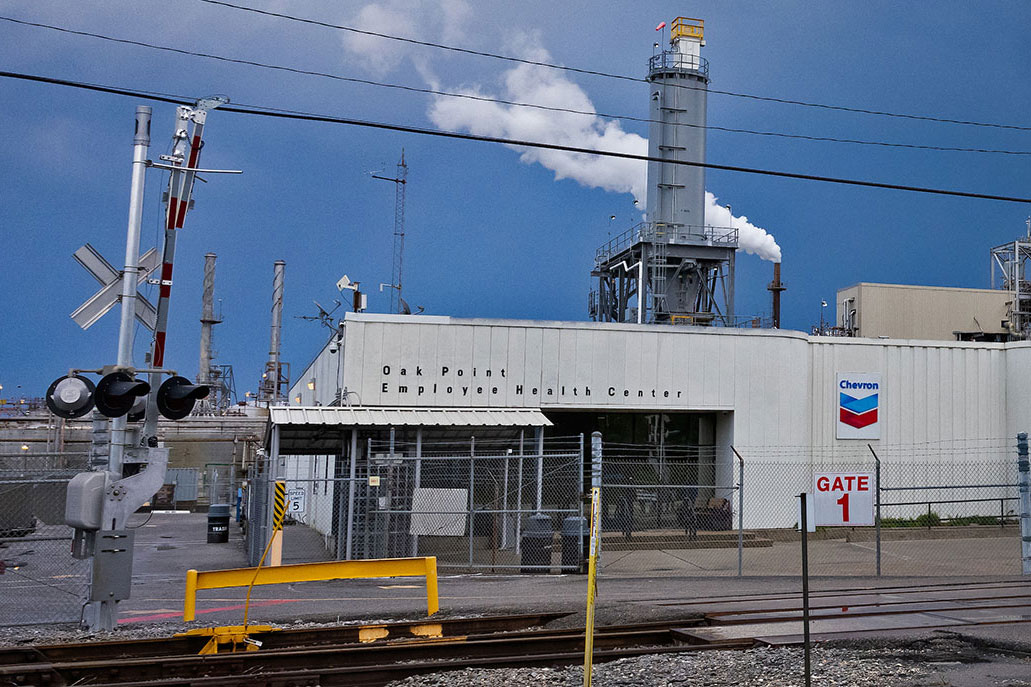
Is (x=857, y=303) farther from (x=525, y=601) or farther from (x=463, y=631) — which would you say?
(x=463, y=631)

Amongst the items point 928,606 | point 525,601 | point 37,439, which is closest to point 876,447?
point 928,606

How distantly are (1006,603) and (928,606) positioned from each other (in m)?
1.39

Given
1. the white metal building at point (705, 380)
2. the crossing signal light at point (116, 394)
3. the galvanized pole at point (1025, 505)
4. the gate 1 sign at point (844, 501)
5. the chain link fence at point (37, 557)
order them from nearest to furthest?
the crossing signal light at point (116, 394) → the gate 1 sign at point (844, 501) → the chain link fence at point (37, 557) → the galvanized pole at point (1025, 505) → the white metal building at point (705, 380)

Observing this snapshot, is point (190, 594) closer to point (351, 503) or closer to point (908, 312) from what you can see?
point (351, 503)

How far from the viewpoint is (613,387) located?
2833 cm

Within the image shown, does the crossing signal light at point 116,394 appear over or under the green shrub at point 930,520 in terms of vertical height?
over

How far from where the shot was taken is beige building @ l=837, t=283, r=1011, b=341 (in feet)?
141

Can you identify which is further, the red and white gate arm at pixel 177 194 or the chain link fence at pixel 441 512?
the chain link fence at pixel 441 512

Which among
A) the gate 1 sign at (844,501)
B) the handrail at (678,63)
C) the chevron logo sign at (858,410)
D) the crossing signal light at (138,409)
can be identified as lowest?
the gate 1 sign at (844,501)

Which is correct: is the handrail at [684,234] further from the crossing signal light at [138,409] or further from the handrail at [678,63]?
the crossing signal light at [138,409]

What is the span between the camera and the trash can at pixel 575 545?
63.7 feet

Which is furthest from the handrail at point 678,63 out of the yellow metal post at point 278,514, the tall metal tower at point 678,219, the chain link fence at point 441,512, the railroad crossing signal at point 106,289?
the railroad crossing signal at point 106,289

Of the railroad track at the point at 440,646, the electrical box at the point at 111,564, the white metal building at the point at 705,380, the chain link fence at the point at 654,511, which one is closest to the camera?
the railroad track at the point at 440,646

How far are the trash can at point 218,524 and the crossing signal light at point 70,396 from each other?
675 inches
